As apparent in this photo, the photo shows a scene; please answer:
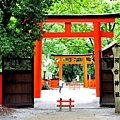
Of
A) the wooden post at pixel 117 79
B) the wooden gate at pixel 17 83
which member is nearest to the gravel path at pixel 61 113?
the wooden post at pixel 117 79

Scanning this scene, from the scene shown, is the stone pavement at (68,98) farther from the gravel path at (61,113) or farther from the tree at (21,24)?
the tree at (21,24)

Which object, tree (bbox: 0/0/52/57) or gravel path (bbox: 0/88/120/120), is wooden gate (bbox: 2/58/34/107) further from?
tree (bbox: 0/0/52/57)

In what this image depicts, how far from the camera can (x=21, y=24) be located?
566 inches

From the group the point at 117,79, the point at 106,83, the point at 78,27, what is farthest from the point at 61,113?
the point at 78,27

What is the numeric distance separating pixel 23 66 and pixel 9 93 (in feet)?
4.86

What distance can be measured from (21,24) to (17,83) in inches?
Result: 124

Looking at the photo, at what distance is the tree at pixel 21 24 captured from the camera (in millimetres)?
13404

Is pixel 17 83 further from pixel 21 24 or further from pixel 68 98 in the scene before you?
pixel 68 98

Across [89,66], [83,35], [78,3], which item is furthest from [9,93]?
Result: [89,66]

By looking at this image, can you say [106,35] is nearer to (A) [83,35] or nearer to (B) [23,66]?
(A) [83,35]

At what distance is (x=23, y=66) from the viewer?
52.8 ft

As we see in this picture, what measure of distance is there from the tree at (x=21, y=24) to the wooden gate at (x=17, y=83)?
4.60 ft

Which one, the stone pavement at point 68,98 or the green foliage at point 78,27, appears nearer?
the stone pavement at point 68,98

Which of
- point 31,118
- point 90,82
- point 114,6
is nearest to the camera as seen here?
point 31,118
